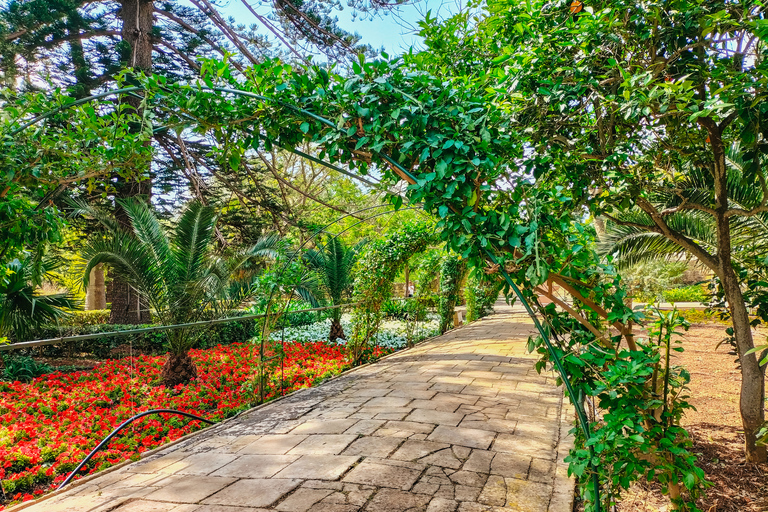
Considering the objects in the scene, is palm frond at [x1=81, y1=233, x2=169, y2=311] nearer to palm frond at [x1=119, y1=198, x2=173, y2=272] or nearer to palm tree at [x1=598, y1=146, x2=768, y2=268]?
palm frond at [x1=119, y1=198, x2=173, y2=272]

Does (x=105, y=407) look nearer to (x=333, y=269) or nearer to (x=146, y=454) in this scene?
(x=146, y=454)

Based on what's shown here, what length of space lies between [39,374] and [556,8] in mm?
8284

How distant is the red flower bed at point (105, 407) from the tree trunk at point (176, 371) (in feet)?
0.51

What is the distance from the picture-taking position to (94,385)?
5.99 metres

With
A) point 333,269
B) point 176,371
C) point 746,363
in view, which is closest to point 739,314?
point 746,363

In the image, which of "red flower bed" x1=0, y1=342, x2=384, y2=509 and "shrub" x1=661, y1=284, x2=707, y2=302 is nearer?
"red flower bed" x1=0, y1=342, x2=384, y2=509

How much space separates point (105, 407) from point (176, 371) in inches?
38.2

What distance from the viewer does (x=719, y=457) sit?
11.2ft

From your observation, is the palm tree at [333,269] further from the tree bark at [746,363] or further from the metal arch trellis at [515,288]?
the tree bark at [746,363]

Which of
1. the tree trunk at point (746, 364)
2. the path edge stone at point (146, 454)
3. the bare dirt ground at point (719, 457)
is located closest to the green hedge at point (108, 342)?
the path edge stone at point (146, 454)

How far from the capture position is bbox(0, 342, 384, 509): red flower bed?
3.67m

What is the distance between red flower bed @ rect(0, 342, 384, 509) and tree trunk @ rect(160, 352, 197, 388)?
6.1 inches

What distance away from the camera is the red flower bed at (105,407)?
3.67 meters

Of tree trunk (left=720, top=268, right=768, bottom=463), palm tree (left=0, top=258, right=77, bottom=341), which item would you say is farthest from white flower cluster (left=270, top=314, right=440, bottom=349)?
tree trunk (left=720, top=268, right=768, bottom=463)
